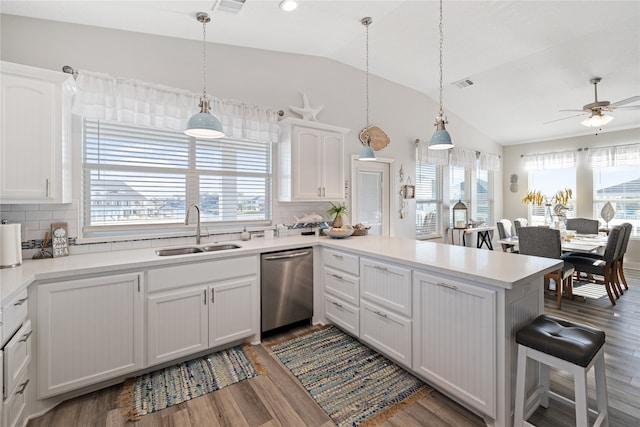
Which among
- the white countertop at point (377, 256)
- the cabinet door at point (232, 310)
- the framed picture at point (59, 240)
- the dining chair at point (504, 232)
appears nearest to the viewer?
the white countertop at point (377, 256)

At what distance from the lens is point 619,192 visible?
18.4 feet

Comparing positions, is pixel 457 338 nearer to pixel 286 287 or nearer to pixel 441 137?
pixel 441 137

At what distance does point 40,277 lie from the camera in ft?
6.02

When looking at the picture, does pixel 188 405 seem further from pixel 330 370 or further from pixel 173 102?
pixel 173 102

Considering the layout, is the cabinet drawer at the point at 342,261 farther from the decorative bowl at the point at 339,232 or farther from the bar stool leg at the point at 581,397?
the bar stool leg at the point at 581,397

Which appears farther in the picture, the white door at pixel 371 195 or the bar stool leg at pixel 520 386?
the white door at pixel 371 195

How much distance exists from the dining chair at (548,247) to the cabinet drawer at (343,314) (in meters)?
2.57

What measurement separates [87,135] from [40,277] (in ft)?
4.37

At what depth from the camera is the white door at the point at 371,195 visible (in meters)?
4.29

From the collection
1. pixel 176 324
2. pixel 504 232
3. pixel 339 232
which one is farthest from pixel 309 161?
pixel 504 232

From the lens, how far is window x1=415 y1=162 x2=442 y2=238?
5.29 m

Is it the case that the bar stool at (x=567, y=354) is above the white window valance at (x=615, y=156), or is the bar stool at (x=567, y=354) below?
below

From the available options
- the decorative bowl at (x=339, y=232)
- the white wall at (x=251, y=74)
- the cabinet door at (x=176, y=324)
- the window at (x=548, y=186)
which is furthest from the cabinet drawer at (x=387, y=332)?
the window at (x=548, y=186)

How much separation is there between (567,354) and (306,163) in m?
2.72
